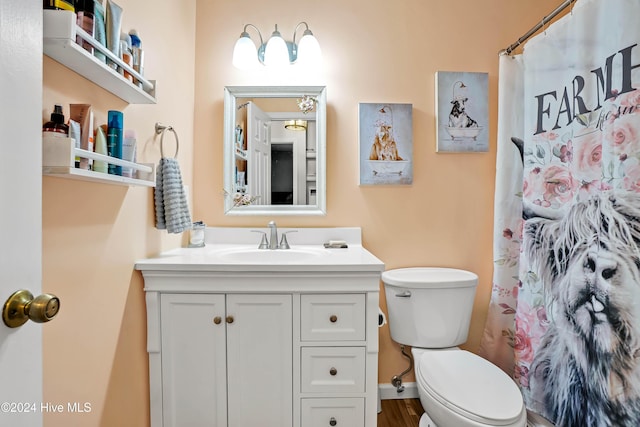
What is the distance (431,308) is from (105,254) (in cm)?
135

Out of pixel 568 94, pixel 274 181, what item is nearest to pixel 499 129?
pixel 568 94

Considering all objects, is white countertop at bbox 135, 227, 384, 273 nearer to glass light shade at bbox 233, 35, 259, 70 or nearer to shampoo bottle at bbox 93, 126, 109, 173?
shampoo bottle at bbox 93, 126, 109, 173

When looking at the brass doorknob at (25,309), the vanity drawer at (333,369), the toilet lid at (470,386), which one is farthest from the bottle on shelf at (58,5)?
the toilet lid at (470,386)

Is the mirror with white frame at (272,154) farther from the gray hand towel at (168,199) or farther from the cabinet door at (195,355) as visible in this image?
the cabinet door at (195,355)

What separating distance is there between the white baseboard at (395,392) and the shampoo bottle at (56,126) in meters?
1.81

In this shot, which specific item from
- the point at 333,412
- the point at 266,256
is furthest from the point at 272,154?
the point at 333,412

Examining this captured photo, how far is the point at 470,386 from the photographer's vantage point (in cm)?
124

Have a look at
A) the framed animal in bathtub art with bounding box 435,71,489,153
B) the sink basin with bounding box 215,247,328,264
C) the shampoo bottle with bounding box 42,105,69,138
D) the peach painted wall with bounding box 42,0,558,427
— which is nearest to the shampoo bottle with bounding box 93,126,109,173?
the shampoo bottle with bounding box 42,105,69,138

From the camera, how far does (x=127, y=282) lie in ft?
4.05

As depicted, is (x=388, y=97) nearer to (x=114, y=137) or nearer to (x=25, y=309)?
(x=114, y=137)

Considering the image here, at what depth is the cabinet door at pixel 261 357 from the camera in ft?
4.30

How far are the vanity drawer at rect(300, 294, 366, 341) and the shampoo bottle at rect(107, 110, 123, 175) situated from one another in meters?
0.79

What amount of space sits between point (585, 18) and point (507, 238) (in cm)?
100

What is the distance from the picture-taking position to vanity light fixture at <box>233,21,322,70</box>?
1746mm
